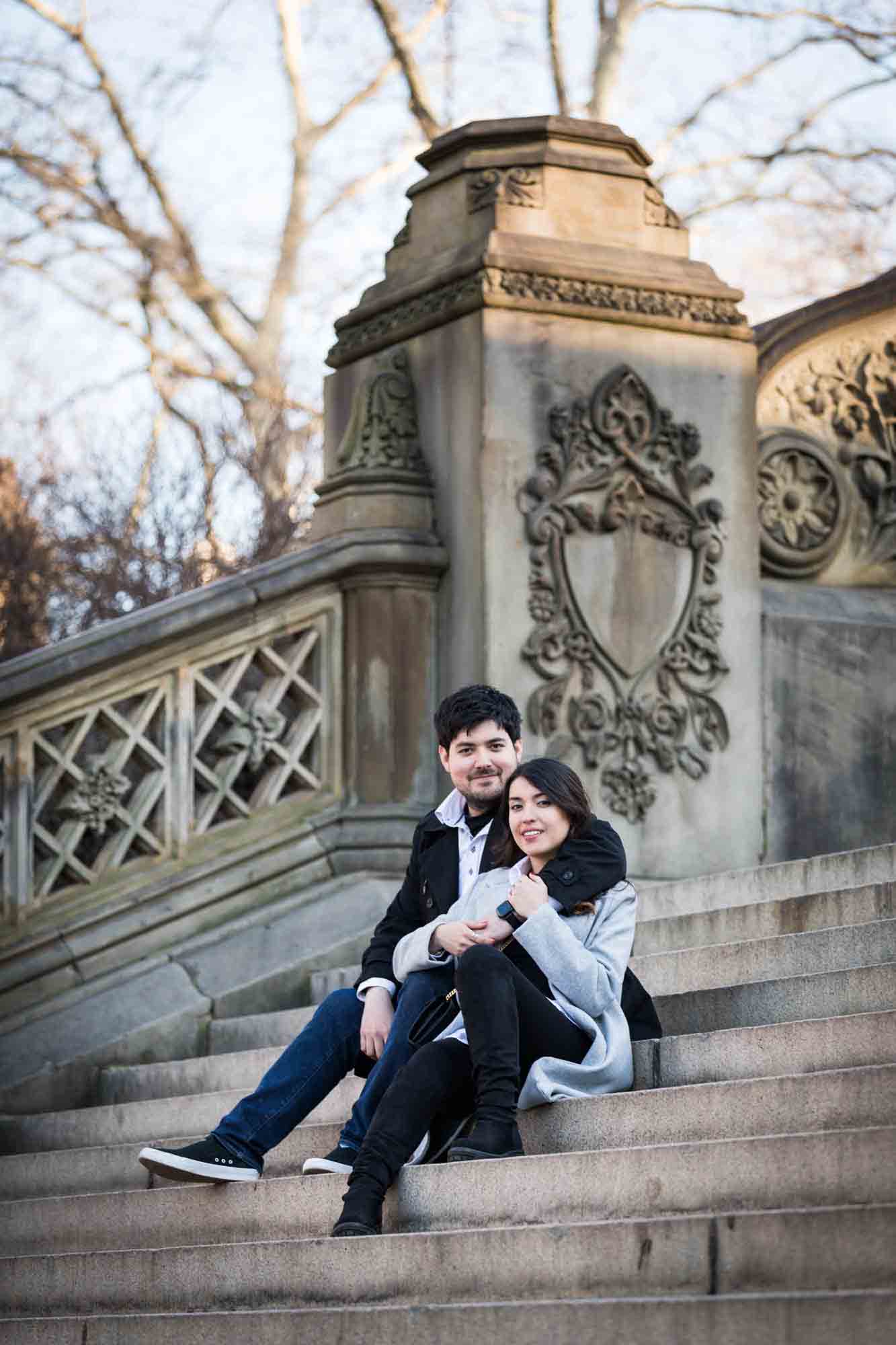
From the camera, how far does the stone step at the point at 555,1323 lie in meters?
3.75

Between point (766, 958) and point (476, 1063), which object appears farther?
point (766, 958)

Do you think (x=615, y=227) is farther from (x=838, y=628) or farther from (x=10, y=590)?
(x=10, y=590)

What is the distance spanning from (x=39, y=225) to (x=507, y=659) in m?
13.6

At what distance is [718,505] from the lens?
28.8ft

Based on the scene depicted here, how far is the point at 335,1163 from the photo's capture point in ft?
18.2

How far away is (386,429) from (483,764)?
2.90 m

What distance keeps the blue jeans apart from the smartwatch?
24 centimetres

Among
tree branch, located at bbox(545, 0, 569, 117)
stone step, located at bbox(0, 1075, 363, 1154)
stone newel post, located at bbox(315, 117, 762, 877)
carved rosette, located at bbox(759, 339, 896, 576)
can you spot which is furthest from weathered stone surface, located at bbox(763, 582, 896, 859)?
tree branch, located at bbox(545, 0, 569, 117)

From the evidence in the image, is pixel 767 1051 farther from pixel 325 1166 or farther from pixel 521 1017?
pixel 325 1166

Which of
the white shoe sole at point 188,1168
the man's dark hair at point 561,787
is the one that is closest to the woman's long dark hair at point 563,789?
the man's dark hair at point 561,787

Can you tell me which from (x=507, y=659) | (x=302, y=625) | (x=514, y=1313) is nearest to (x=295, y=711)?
(x=302, y=625)

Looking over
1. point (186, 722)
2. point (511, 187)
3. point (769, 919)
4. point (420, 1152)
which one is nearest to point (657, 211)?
point (511, 187)

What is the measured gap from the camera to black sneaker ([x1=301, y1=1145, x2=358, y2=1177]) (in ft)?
18.1

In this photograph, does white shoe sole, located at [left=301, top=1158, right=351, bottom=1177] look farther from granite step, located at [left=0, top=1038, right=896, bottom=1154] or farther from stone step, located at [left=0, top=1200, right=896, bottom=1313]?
granite step, located at [left=0, top=1038, right=896, bottom=1154]
